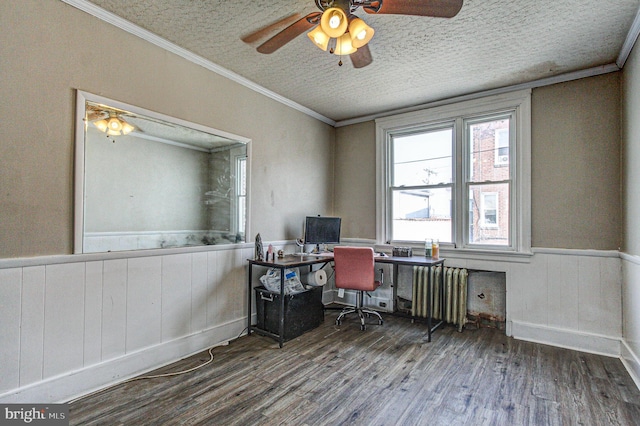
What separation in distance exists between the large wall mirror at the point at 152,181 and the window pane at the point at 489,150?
2693 millimetres

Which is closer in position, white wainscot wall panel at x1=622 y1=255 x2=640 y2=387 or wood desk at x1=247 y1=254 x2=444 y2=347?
white wainscot wall panel at x1=622 y1=255 x2=640 y2=387

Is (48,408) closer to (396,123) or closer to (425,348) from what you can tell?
(425,348)

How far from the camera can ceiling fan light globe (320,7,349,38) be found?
5.96ft

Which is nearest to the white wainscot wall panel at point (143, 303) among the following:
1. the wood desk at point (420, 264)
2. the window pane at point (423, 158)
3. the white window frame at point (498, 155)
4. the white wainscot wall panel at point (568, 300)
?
the wood desk at point (420, 264)

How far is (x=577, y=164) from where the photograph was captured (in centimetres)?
313

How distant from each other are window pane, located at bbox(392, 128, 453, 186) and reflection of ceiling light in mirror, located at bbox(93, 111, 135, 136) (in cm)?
323

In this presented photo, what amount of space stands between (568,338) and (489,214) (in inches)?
56.5

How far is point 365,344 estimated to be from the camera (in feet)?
10.4

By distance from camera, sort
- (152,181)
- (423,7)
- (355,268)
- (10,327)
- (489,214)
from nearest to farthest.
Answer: (423,7), (10,327), (152,181), (355,268), (489,214)

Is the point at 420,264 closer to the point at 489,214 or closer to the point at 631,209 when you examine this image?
the point at 489,214

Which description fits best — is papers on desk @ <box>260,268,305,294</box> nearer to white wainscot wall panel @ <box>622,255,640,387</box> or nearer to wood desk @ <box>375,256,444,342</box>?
wood desk @ <box>375,256,444,342</box>

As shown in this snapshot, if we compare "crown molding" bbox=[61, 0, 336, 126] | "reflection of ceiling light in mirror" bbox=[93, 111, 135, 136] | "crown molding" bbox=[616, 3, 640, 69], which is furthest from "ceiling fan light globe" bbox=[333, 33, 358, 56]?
"crown molding" bbox=[616, 3, 640, 69]

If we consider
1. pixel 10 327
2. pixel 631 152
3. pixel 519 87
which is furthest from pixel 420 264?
pixel 10 327

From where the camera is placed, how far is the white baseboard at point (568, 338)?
2914 millimetres
